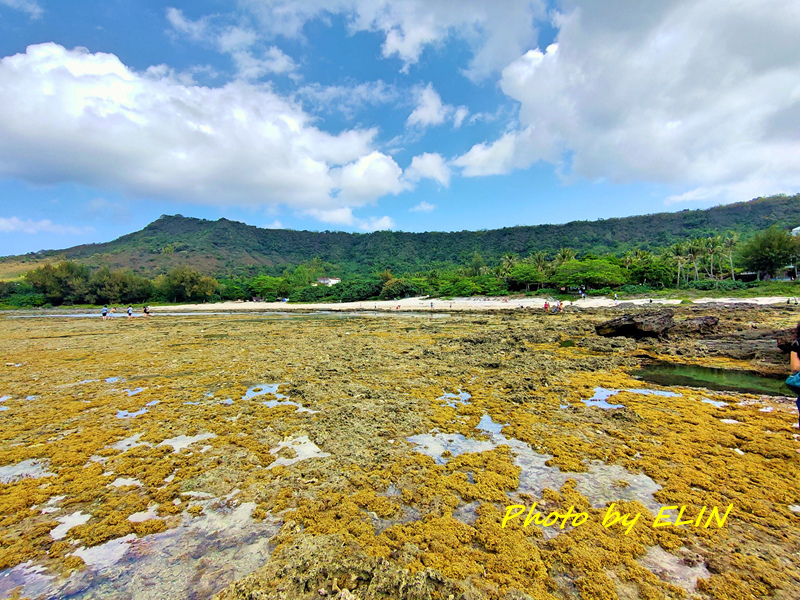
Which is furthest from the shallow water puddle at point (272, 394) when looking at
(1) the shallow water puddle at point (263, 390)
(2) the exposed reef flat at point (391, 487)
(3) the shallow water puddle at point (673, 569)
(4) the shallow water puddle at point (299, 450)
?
(3) the shallow water puddle at point (673, 569)

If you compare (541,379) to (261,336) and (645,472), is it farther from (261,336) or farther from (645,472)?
(261,336)

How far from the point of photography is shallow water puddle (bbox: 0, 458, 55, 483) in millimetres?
6707

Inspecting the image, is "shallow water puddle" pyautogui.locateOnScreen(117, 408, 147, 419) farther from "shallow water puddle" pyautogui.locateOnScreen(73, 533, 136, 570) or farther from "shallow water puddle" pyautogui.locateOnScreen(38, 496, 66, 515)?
"shallow water puddle" pyautogui.locateOnScreen(73, 533, 136, 570)

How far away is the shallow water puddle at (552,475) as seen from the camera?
18.8ft

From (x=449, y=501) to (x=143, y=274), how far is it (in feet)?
545

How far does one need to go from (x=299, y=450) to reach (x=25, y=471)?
5.63 metres

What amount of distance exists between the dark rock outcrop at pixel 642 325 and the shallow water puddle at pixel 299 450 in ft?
70.3

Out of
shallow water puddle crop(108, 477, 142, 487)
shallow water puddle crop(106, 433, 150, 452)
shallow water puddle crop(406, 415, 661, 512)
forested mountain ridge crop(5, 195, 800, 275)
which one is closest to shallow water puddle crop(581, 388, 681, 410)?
shallow water puddle crop(406, 415, 661, 512)

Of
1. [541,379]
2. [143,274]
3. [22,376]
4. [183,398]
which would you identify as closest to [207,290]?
[143,274]

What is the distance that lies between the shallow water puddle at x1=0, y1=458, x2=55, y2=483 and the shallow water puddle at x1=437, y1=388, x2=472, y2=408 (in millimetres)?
9678

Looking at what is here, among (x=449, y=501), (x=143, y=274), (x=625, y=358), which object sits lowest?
(x=625, y=358)

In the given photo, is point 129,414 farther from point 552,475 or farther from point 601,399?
point 601,399

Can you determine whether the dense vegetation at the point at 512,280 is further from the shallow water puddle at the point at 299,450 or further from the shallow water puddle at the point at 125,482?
the shallow water puddle at the point at 125,482

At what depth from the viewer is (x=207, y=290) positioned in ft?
295
